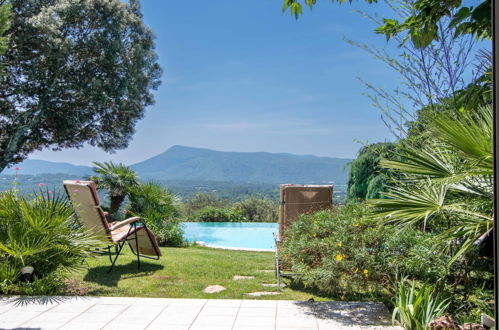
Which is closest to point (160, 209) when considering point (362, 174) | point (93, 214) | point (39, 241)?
point (93, 214)

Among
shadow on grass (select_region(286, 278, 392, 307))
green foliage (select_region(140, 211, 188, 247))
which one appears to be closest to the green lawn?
shadow on grass (select_region(286, 278, 392, 307))

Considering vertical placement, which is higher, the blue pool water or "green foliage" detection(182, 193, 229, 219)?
"green foliage" detection(182, 193, 229, 219)

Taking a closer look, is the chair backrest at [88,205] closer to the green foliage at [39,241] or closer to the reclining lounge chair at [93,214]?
the reclining lounge chair at [93,214]

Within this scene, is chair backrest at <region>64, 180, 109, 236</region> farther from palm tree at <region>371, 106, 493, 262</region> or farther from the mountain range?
the mountain range

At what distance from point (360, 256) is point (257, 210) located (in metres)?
11.4

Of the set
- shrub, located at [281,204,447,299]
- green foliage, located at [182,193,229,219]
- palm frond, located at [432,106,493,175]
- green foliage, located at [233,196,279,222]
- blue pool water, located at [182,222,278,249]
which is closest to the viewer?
palm frond, located at [432,106,493,175]

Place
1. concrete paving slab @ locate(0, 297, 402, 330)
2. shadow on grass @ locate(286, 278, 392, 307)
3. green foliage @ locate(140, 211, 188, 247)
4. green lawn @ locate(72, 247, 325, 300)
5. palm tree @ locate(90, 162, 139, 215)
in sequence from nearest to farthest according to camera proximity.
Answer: concrete paving slab @ locate(0, 297, 402, 330), shadow on grass @ locate(286, 278, 392, 307), green lawn @ locate(72, 247, 325, 300), green foliage @ locate(140, 211, 188, 247), palm tree @ locate(90, 162, 139, 215)

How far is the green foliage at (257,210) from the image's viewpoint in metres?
15.1

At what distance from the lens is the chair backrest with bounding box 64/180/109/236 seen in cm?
486

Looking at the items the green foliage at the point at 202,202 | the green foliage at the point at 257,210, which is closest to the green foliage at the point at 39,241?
the green foliage at the point at 257,210

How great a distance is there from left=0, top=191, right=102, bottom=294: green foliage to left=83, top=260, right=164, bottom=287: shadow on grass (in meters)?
0.45

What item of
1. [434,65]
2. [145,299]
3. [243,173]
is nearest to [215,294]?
[145,299]

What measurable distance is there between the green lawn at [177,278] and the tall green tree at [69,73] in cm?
833

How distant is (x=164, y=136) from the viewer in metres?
57.5
